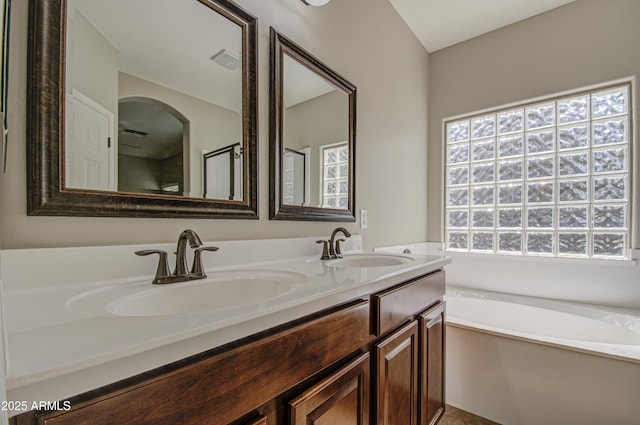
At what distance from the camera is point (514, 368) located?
5.11 ft

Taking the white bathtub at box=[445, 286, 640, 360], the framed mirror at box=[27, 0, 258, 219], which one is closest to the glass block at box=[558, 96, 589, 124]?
the white bathtub at box=[445, 286, 640, 360]

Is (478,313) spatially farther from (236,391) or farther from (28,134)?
(28,134)

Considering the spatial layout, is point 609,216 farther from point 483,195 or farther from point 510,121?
point 510,121

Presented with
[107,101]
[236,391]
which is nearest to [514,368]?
[236,391]

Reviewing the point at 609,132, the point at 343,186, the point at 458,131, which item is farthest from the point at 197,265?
the point at 609,132

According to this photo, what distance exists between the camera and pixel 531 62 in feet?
7.59

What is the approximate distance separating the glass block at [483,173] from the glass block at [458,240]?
49 centimetres

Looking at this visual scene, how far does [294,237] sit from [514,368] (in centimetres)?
139

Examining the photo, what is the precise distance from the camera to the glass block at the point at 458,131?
267 centimetres

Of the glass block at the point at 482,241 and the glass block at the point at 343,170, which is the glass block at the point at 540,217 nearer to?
the glass block at the point at 482,241

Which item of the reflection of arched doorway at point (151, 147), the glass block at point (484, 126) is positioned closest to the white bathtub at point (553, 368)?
the glass block at point (484, 126)

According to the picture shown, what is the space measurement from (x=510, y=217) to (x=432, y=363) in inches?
64.8

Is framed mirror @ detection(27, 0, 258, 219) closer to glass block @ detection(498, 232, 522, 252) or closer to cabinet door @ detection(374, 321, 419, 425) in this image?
cabinet door @ detection(374, 321, 419, 425)

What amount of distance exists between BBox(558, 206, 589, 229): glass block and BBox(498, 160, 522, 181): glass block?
398mm
